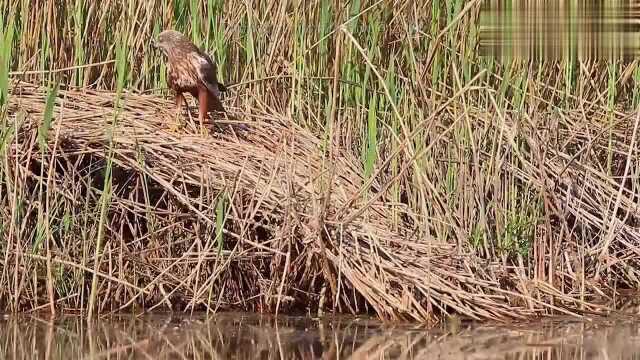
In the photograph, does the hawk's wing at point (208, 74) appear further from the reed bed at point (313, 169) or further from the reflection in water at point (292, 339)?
the reflection in water at point (292, 339)

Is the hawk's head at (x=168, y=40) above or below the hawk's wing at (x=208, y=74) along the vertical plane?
above

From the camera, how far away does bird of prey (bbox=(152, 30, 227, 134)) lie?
15.7 feet

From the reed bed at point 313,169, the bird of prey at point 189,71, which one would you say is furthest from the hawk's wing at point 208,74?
the reed bed at point 313,169

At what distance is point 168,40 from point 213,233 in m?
0.77

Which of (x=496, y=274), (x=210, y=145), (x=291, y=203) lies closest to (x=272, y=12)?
(x=210, y=145)

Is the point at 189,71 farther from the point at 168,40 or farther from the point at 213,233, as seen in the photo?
the point at 213,233

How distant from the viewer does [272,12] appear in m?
5.32

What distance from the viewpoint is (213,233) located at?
4602 mm

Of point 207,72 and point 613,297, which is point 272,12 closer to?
point 207,72

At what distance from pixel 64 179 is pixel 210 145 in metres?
0.56

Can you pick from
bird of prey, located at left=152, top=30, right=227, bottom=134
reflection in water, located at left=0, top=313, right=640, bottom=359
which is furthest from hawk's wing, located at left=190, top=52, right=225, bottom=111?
reflection in water, located at left=0, top=313, right=640, bottom=359

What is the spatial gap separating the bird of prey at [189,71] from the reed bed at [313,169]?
0.44ft

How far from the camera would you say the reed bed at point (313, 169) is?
4.47 meters

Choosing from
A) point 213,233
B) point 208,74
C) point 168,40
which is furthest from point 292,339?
point 168,40
